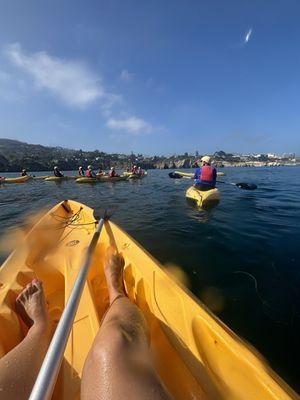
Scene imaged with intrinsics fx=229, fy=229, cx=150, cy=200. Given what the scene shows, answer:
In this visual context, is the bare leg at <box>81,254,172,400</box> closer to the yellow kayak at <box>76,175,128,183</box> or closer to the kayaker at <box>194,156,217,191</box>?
the kayaker at <box>194,156,217,191</box>

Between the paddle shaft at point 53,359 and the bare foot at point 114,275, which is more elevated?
the paddle shaft at point 53,359

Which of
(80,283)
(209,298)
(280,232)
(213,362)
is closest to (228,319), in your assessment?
(209,298)

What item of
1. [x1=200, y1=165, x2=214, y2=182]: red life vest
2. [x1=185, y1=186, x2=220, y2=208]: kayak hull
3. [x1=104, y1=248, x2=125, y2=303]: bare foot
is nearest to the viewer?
[x1=104, y1=248, x2=125, y2=303]: bare foot

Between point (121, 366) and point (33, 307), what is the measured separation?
5.23 feet

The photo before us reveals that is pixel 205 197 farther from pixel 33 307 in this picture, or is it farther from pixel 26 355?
pixel 26 355

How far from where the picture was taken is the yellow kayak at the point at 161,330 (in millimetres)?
1783

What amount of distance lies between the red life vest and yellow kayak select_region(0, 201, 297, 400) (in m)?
7.84

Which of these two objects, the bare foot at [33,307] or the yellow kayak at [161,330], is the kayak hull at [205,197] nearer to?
the yellow kayak at [161,330]

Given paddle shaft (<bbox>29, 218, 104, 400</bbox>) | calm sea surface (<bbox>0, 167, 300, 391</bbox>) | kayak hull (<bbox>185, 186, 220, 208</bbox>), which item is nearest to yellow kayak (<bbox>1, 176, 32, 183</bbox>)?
calm sea surface (<bbox>0, 167, 300, 391</bbox>)

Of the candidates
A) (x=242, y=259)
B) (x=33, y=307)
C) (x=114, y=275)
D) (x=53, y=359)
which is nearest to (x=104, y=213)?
(x=114, y=275)

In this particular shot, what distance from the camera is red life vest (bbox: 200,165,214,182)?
36.3ft

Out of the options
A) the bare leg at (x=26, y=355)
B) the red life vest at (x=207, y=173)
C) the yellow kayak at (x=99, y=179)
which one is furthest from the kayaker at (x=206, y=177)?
the yellow kayak at (x=99, y=179)

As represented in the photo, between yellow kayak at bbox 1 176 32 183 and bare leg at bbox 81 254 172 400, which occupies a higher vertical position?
bare leg at bbox 81 254 172 400

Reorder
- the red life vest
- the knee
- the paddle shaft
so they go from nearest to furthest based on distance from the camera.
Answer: the paddle shaft
the knee
the red life vest
